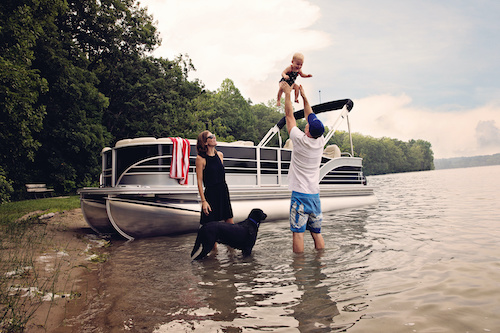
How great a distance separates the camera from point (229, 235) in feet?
18.7

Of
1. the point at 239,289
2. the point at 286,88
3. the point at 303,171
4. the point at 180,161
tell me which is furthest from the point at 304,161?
the point at 180,161

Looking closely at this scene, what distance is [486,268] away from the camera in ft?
15.5

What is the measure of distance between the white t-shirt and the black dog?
105 centimetres

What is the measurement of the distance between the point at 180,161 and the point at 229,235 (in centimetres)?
417

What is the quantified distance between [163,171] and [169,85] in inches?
879

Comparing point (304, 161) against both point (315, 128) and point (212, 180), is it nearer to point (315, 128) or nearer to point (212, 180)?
point (315, 128)

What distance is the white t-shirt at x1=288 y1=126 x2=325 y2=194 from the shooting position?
529cm

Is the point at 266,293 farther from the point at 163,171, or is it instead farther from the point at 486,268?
the point at 163,171

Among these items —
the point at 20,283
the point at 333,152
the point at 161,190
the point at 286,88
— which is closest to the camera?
the point at 20,283

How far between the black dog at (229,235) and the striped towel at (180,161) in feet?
12.2

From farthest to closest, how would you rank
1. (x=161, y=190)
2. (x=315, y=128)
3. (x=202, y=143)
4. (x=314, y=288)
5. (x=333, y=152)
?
1. (x=333, y=152)
2. (x=161, y=190)
3. (x=202, y=143)
4. (x=315, y=128)
5. (x=314, y=288)

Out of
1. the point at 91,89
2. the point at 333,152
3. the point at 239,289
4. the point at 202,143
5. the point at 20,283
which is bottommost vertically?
the point at 239,289

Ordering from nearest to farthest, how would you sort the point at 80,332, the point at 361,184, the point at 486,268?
the point at 80,332
the point at 486,268
the point at 361,184

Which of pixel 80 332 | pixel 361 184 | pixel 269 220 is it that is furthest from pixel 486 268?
pixel 361 184
